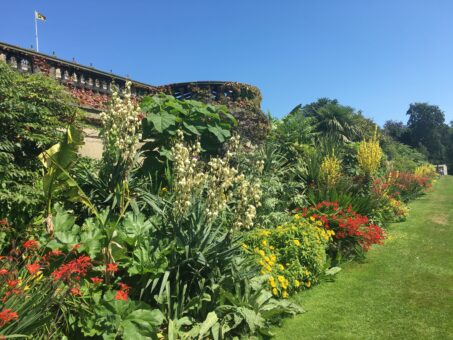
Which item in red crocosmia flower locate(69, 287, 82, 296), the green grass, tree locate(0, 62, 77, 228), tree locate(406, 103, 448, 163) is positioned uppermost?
tree locate(406, 103, 448, 163)

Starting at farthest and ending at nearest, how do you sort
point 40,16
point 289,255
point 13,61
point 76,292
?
point 40,16
point 13,61
point 289,255
point 76,292

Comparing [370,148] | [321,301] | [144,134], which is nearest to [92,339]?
[321,301]

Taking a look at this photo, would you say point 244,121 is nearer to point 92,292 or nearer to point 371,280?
point 371,280

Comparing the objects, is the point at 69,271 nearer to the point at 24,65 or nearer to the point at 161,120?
the point at 161,120

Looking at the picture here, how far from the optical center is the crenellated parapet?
8375 mm

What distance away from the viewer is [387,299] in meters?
5.14

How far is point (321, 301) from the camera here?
521cm

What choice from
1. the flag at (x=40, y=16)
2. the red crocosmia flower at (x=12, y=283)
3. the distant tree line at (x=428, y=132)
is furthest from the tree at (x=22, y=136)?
the distant tree line at (x=428, y=132)

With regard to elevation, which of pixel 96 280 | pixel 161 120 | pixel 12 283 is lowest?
pixel 96 280

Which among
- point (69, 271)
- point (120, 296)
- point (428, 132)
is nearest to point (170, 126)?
point (120, 296)

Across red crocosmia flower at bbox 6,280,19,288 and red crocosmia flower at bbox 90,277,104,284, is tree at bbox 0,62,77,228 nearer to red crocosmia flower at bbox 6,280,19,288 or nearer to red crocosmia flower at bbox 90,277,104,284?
red crocosmia flower at bbox 90,277,104,284

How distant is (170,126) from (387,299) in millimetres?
4650

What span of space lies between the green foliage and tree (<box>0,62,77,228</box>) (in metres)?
1.53

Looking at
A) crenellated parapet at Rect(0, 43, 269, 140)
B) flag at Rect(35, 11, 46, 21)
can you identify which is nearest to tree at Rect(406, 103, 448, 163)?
crenellated parapet at Rect(0, 43, 269, 140)
